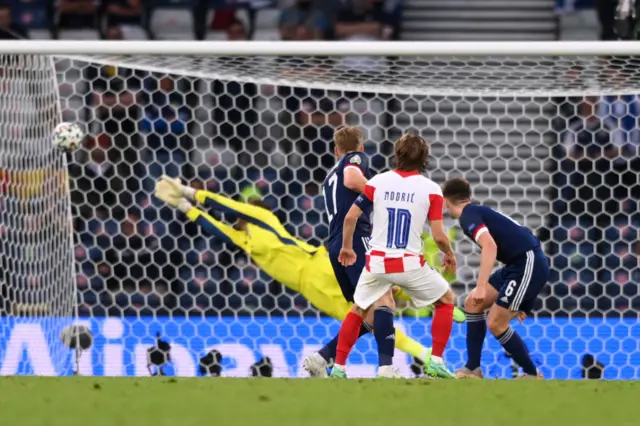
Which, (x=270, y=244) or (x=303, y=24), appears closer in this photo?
(x=270, y=244)

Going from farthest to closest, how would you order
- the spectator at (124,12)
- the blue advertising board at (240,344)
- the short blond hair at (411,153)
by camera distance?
1. the spectator at (124,12)
2. the blue advertising board at (240,344)
3. the short blond hair at (411,153)

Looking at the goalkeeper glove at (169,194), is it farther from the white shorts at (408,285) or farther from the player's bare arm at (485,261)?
the player's bare arm at (485,261)

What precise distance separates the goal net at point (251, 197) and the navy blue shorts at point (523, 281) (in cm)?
92

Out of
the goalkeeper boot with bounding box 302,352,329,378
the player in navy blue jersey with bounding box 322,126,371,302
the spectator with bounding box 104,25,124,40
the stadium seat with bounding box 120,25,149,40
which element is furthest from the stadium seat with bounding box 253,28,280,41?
the goalkeeper boot with bounding box 302,352,329,378

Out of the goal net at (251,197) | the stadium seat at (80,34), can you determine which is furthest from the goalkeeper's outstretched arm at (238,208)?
the stadium seat at (80,34)

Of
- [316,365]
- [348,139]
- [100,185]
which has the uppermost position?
[348,139]

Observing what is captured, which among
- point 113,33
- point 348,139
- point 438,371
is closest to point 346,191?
point 348,139

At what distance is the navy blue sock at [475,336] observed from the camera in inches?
253

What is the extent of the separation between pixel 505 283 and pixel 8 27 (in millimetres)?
6496

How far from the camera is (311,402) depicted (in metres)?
4.23

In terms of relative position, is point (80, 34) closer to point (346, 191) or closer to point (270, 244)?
point (270, 244)

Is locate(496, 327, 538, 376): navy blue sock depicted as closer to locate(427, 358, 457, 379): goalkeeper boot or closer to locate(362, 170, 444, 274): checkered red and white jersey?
locate(427, 358, 457, 379): goalkeeper boot

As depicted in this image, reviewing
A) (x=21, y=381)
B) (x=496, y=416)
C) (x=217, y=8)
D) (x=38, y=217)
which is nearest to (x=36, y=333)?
(x=38, y=217)

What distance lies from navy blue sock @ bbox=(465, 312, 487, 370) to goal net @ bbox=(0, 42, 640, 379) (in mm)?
873
